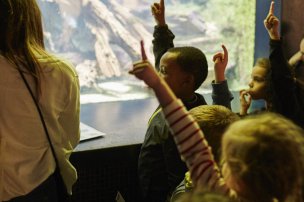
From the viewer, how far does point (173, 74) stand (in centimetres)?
163

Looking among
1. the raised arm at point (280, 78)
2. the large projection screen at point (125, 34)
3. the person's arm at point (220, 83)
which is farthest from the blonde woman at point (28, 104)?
the large projection screen at point (125, 34)

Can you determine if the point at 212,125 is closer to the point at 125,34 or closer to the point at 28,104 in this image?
the point at 28,104

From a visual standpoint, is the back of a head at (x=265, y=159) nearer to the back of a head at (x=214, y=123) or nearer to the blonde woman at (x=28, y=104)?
the back of a head at (x=214, y=123)

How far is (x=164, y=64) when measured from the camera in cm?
164

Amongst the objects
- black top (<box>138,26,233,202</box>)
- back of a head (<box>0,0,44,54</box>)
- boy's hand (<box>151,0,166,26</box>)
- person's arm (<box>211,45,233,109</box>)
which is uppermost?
back of a head (<box>0,0,44,54</box>)

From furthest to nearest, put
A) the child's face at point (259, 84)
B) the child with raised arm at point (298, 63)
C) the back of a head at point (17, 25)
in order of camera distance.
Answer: the child with raised arm at point (298, 63) → the child's face at point (259, 84) → the back of a head at point (17, 25)

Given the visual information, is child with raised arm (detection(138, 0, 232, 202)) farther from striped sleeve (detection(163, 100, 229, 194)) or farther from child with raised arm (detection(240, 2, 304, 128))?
striped sleeve (detection(163, 100, 229, 194))

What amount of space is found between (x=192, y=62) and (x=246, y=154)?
0.86m

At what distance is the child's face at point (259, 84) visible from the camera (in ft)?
6.54

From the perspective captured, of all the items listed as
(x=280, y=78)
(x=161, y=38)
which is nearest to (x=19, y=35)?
(x=161, y=38)

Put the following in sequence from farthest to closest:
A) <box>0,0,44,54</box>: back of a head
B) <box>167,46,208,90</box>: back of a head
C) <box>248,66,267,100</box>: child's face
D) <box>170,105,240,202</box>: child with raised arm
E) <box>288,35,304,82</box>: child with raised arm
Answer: <box>288,35,304,82</box>: child with raised arm < <box>248,66,267,100</box>: child's face < <box>167,46,208,90</box>: back of a head < <box>170,105,240,202</box>: child with raised arm < <box>0,0,44,54</box>: back of a head

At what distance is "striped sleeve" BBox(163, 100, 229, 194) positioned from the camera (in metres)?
0.90

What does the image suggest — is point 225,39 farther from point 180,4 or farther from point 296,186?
point 296,186

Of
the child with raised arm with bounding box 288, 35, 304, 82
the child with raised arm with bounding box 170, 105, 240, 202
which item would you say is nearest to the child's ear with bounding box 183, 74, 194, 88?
the child with raised arm with bounding box 170, 105, 240, 202
